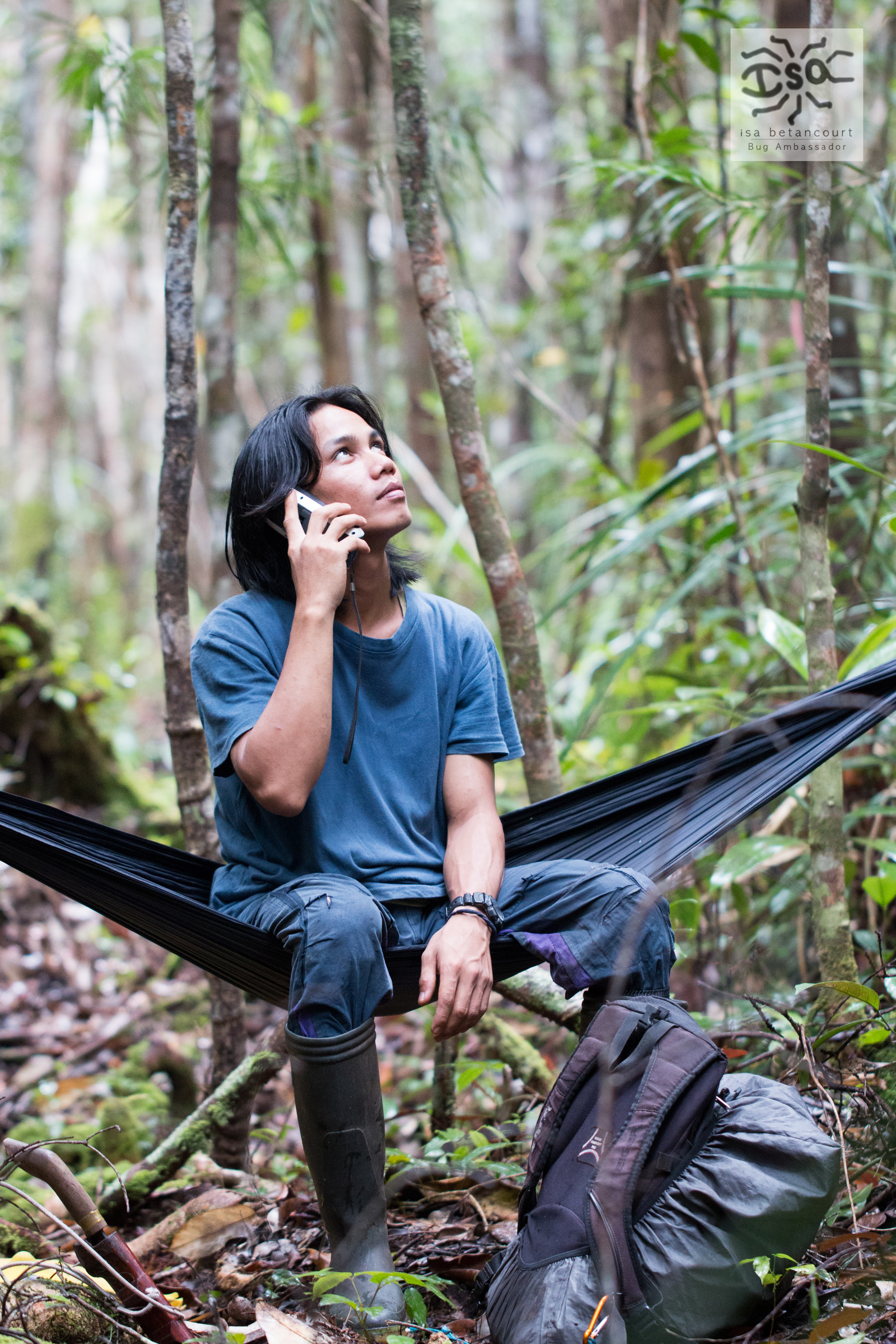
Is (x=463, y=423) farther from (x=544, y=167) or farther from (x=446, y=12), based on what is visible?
(x=446, y=12)

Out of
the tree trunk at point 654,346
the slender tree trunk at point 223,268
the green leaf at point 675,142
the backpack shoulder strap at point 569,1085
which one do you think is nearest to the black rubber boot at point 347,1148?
the backpack shoulder strap at point 569,1085

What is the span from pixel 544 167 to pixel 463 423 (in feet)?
22.5

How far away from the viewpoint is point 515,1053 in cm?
235

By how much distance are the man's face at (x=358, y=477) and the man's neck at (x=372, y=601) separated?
49 mm

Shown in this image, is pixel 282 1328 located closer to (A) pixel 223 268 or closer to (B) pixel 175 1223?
(B) pixel 175 1223

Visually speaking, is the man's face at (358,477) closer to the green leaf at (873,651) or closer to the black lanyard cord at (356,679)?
the black lanyard cord at (356,679)

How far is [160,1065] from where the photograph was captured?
2570mm

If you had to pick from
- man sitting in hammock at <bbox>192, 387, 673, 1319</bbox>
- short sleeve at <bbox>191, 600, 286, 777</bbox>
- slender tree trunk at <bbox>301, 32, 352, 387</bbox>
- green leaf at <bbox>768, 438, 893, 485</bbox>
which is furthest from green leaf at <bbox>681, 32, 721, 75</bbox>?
slender tree trunk at <bbox>301, 32, 352, 387</bbox>

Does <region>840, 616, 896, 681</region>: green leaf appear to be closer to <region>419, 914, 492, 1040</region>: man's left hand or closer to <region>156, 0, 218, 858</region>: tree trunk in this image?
<region>419, 914, 492, 1040</region>: man's left hand

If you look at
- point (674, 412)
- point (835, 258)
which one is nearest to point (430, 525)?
point (674, 412)

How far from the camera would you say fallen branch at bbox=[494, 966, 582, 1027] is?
209 cm

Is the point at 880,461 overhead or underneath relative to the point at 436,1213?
overhead

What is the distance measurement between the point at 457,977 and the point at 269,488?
930 millimetres

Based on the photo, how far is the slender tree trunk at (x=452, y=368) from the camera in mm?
2346
